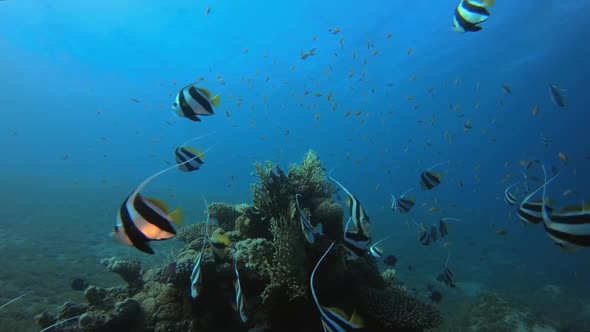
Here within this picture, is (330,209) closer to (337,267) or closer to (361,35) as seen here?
(337,267)

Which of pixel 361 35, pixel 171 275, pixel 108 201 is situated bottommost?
pixel 108 201

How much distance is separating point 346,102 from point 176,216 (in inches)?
2559

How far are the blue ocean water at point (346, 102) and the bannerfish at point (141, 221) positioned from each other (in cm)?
309

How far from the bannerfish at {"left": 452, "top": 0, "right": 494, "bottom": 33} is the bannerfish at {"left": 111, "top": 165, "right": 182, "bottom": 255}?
4.11m

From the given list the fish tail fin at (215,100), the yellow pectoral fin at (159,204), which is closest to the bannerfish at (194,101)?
the fish tail fin at (215,100)

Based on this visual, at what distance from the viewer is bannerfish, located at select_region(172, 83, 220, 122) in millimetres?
3867

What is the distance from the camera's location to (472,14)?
3.91 metres

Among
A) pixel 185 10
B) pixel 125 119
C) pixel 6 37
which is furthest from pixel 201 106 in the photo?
pixel 125 119

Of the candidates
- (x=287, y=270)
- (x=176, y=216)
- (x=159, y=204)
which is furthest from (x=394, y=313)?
(x=159, y=204)

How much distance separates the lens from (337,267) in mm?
4688

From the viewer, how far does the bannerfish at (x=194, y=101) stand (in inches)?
152

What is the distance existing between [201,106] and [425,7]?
34.1m

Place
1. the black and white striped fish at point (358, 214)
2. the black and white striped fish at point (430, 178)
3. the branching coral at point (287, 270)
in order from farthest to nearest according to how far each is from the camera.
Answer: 1. the black and white striped fish at point (430, 178)
2. the branching coral at point (287, 270)
3. the black and white striped fish at point (358, 214)

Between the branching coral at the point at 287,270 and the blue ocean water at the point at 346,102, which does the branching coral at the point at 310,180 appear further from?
the blue ocean water at the point at 346,102
